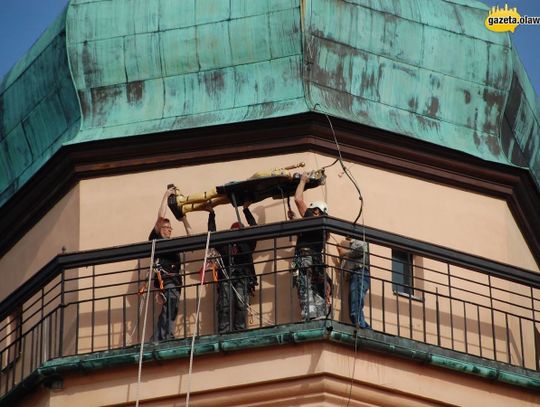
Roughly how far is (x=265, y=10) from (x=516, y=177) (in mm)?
2390

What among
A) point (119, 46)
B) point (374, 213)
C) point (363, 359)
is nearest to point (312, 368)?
point (363, 359)

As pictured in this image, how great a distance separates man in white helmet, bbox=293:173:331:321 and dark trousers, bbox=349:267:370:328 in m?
0.25

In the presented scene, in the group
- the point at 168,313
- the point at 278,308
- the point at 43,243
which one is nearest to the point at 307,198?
the point at 278,308

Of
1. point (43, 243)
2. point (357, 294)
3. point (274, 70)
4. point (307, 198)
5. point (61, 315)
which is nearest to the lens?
point (357, 294)

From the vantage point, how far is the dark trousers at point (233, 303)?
818 inches

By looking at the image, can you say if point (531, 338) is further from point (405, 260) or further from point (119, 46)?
point (119, 46)

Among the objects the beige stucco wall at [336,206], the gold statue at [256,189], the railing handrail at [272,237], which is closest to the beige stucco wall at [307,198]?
the beige stucco wall at [336,206]

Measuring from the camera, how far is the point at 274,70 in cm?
2183

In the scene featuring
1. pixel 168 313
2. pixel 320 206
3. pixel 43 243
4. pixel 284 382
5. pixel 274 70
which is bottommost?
pixel 284 382

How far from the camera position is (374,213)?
858 inches

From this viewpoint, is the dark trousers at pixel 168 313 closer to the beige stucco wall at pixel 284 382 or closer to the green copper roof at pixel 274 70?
the beige stucco wall at pixel 284 382

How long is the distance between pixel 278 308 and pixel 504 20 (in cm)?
336

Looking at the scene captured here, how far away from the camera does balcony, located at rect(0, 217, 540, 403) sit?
813 inches

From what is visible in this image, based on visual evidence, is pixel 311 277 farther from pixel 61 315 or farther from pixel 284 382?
pixel 61 315
